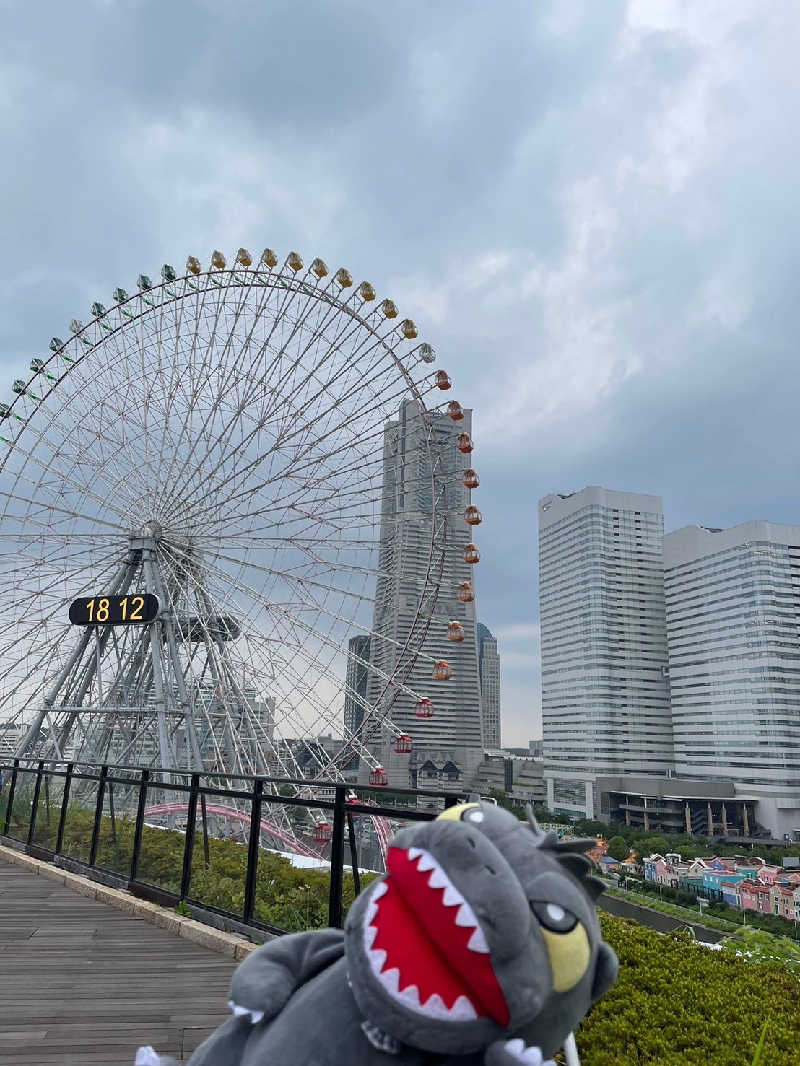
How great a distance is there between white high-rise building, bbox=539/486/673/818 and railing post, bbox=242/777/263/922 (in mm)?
105999

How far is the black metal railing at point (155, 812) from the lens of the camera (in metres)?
5.00

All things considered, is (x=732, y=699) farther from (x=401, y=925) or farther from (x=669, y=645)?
(x=401, y=925)

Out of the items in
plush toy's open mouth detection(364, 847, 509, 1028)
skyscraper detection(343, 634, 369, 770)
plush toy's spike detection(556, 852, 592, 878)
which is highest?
skyscraper detection(343, 634, 369, 770)

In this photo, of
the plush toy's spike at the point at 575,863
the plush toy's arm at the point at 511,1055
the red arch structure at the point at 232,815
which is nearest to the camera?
the plush toy's arm at the point at 511,1055

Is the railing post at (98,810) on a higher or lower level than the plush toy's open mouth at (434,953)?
lower

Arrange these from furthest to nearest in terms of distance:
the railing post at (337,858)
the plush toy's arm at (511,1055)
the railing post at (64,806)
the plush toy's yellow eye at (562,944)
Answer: the railing post at (64,806)
the railing post at (337,858)
the plush toy's yellow eye at (562,944)
the plush toy's arm at (511,1055)

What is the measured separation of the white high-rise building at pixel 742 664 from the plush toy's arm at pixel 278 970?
102 meters

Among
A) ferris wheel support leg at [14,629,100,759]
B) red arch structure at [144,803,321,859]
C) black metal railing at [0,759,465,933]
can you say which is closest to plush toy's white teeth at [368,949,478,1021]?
black metal railing at [0,759,465,933]

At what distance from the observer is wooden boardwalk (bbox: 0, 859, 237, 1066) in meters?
3.67

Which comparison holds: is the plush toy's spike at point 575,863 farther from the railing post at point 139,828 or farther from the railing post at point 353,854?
the railing post at point 139,828

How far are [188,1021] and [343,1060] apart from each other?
2.96 m

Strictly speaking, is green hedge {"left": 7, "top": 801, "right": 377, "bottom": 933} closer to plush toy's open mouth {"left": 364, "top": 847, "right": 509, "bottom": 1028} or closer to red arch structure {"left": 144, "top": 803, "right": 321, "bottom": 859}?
red arch structure {"left": 144, "top": 803, "right": 321, "bottom": 859}

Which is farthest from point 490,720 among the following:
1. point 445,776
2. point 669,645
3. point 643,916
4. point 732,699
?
point 643,916

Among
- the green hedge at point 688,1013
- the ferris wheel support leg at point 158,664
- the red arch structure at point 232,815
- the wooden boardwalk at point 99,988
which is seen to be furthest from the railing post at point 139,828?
the ferris wheel support leg at point 158,664
